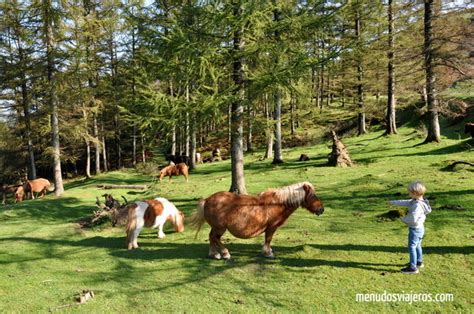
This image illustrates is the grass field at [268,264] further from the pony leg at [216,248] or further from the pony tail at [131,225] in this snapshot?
the pony tail at [131,225]

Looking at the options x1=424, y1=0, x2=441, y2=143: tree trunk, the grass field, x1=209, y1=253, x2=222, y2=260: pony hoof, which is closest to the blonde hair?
the grass field

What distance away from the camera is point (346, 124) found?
36.8 m

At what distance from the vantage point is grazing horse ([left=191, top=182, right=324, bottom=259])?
7086mm

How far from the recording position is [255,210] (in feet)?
23.5

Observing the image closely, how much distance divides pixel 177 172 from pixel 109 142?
93.8 feet

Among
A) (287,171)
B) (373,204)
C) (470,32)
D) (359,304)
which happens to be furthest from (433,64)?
(359,304)

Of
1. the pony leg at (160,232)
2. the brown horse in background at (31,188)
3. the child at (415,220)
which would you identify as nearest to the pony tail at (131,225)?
the pony leg at (160,232)

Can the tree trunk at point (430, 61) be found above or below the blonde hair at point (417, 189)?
above

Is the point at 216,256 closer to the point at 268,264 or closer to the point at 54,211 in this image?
the point at 268,264

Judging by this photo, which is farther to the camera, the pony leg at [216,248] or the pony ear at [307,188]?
the pony leg at [216,248]

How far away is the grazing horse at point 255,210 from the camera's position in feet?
23.2

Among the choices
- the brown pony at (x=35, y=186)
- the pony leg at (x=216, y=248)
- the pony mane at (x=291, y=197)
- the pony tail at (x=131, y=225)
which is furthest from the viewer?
the brown pony at (x=35, y=186)

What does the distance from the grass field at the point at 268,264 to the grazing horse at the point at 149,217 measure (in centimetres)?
31

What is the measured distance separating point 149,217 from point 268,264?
Answer: 3.51m
